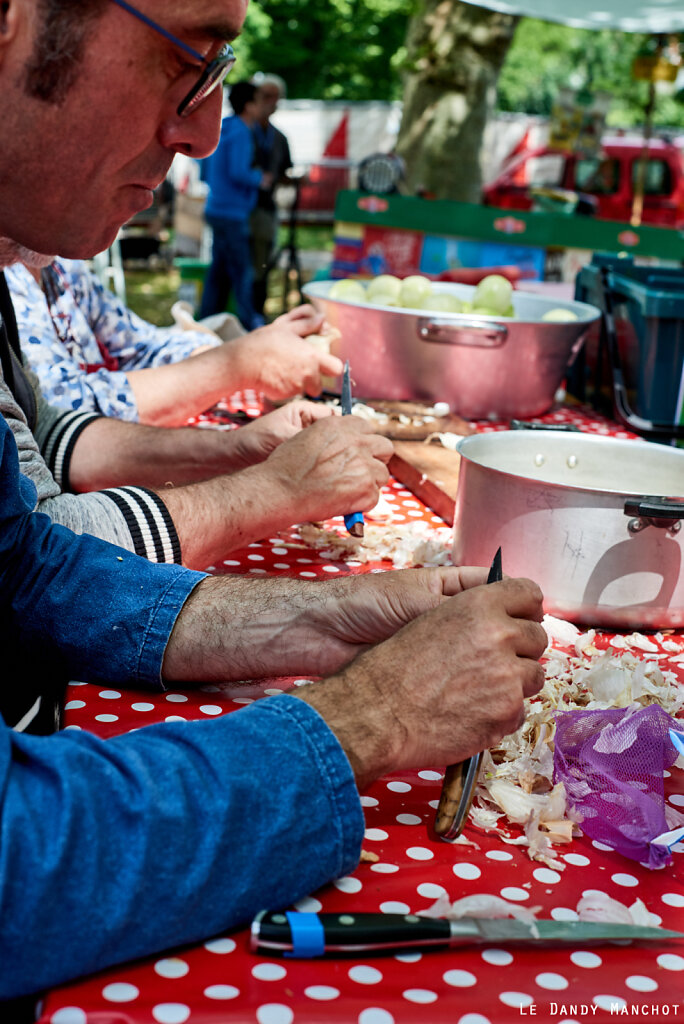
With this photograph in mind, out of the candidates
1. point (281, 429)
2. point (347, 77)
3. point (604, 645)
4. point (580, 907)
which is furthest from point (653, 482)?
point (347, 77)

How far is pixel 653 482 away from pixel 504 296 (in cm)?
127

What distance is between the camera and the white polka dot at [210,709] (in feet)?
3.94

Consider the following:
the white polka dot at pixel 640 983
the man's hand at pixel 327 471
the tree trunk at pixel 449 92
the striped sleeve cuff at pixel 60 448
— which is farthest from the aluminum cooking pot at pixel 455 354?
the tree trunk at pixel 449 92

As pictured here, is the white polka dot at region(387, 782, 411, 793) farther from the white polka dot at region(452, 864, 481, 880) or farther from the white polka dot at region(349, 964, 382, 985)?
the white polka dot at region(349, 964, 382, 985)

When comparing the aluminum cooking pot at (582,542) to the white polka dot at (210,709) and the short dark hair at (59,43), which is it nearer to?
the white polka dot at (210,709)

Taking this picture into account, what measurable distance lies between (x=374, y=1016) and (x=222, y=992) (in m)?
0.12

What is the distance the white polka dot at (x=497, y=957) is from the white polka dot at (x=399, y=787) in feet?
0.86

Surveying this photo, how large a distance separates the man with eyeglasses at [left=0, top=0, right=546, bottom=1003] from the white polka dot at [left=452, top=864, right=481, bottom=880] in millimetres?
105

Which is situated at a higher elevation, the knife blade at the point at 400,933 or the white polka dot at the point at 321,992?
the knife blade at the point at 400,933

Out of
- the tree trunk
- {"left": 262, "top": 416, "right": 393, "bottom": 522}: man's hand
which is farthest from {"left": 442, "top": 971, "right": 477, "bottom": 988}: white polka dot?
the tree trunk

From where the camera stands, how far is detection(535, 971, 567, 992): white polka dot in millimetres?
785

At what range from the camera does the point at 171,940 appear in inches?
30.7

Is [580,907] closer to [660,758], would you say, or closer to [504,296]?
[660,758]

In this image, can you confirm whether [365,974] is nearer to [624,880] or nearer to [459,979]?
[459,979]
